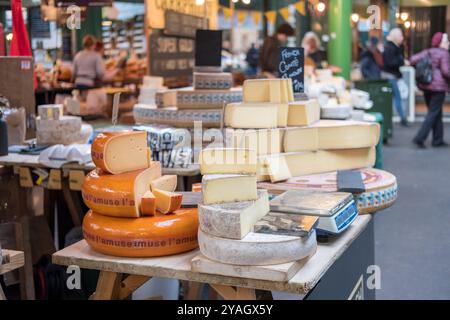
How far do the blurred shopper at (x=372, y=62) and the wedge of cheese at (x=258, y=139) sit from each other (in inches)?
287

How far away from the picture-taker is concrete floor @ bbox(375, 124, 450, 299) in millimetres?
3357

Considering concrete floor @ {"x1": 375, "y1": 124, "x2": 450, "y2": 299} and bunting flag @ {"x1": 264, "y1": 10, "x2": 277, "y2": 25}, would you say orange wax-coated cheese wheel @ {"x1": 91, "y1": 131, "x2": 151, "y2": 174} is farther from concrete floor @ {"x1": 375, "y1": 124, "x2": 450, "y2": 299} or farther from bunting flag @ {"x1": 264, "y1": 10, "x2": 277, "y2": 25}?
bunting flag @ {"x1": 264, "y1": 10, "x2": 277, "y2": 25}

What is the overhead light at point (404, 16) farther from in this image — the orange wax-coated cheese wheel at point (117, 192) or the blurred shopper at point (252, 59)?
the orange wax-coated cheese wheel at point (117, 192)

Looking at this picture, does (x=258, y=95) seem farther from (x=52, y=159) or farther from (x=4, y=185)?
(x=4, y=185)

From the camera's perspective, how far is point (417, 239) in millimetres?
4219

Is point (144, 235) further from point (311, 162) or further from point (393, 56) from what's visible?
point (393, 56)

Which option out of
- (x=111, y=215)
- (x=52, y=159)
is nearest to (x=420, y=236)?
(x=52, y=159)

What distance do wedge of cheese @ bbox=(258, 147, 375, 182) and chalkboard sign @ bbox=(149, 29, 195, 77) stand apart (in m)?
4.53

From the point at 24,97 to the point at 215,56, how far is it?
3.74ft

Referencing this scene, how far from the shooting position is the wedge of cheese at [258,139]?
247 cm

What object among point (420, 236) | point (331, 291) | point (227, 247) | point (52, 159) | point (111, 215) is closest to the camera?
point (227, 247)

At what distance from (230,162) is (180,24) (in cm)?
566

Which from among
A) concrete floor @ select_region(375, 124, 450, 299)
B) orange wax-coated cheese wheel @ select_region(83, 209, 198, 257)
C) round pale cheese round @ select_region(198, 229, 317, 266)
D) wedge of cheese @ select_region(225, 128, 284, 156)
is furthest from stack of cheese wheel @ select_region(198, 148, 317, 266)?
concrete floor @ select_region(375, 124, 450, 299)

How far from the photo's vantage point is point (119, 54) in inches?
314
